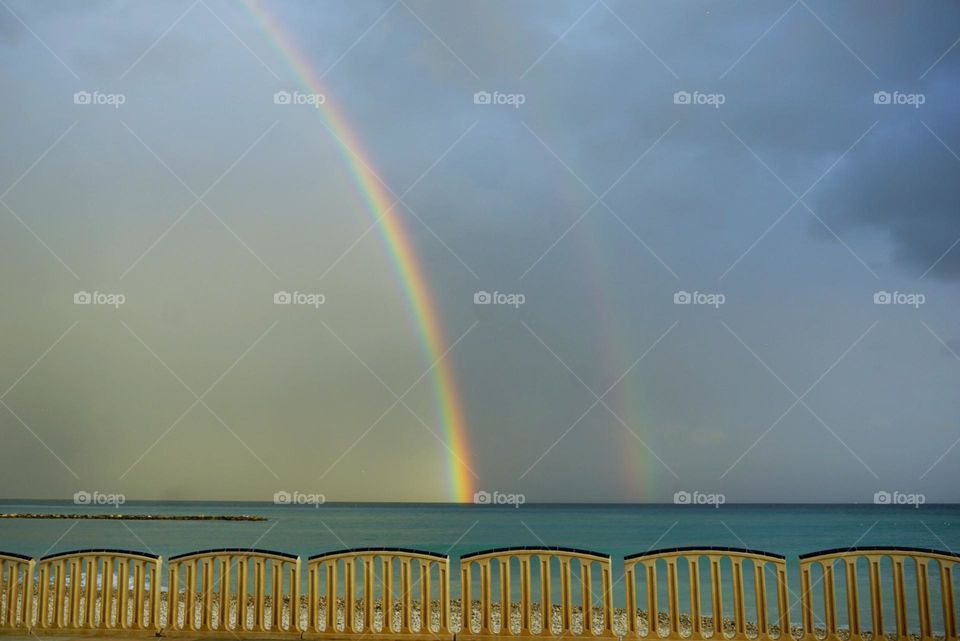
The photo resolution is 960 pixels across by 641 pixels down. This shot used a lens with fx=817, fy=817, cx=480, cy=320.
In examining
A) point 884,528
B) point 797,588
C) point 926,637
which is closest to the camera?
point 926,637

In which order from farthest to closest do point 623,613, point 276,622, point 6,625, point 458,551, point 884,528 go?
point 884,528 → point 458,551 → point 623,613 → point 6,625 → point 276,622

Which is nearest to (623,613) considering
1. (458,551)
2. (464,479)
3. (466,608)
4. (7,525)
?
(466,608)

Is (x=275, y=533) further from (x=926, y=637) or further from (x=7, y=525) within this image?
(x=926, y=637)

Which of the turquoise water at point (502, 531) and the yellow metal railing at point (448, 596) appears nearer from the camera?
the yellow metal railing at point (448, 596)

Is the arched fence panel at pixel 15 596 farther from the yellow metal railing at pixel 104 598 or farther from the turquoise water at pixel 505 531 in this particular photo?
the turquoise water at pixel 505 531

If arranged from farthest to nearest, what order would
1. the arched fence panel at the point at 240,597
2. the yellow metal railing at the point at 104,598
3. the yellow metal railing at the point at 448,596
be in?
the yellow metal railing at the point at 104,598, the arched fence panel at the point at 240,597, the yellow metal railing at the point at 448,596

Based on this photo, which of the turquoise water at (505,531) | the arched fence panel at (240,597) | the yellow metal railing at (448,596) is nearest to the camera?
the yellow metal railing at (448,596)

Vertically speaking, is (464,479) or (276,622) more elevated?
(464,479)

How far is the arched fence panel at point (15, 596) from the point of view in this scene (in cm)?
849

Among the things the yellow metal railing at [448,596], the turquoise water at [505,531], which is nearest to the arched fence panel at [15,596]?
the yellow metal railing at [448,596]

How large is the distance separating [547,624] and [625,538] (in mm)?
45251

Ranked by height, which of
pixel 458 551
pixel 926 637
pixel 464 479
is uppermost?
pixel 464 479

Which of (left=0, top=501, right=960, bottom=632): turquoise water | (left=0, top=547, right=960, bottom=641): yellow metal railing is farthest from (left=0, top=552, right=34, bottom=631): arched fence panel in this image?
(left=0, top=501, right=960, bottom=632): turquoise water

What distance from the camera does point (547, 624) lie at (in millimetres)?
7785
